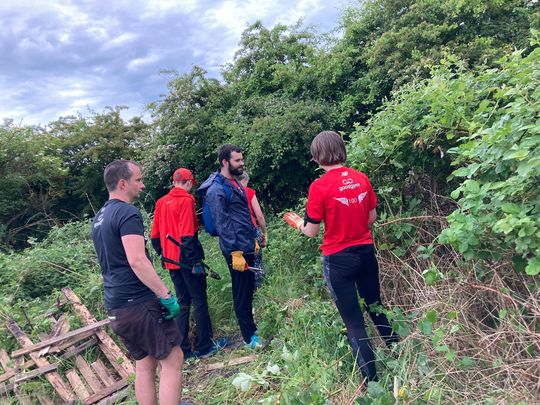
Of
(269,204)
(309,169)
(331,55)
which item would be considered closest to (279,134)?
(309,169)

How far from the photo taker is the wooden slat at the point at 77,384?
3695 millimetres

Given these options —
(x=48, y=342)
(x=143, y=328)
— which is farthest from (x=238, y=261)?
(x=48, y=342)

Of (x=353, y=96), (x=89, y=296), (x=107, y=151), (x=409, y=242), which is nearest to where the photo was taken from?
(x=409, y=242)

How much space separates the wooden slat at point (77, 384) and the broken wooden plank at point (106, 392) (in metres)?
0.08

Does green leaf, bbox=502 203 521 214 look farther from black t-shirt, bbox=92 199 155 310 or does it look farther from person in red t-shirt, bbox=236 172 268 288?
person in red t-shirt, bbox=236 172 268 288

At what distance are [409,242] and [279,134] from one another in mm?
4292

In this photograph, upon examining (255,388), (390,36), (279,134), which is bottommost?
(255,388)

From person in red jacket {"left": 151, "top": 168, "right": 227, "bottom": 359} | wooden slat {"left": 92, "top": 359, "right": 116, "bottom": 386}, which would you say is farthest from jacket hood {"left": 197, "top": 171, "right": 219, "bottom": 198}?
wooden slat {"left": 92, "top": 359, "right": 116, "bottom": 386}

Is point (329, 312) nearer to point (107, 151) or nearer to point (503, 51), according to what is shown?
point (503, 51)

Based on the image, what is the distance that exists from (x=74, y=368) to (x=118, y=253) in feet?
6.84

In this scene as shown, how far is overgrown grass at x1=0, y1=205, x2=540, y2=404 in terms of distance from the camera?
2.32 m

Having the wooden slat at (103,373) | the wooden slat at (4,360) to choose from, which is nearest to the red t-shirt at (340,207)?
the wooden slat at (103,373)

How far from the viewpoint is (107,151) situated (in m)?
13.2

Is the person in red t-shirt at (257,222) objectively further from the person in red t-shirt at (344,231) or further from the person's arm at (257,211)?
the person in red t-shirt at (344,231)
